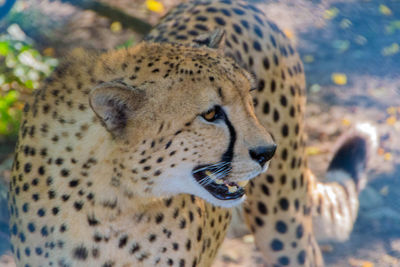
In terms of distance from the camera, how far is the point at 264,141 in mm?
1483

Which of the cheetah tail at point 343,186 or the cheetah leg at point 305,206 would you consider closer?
the cheetah leg at point 305,206

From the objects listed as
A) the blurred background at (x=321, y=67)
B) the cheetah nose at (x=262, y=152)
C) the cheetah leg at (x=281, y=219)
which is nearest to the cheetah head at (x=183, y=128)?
the cheetah nose at (x=262, y=152)

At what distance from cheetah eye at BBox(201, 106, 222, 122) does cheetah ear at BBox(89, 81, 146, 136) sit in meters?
0.18

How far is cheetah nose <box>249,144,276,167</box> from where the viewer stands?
1479 mm

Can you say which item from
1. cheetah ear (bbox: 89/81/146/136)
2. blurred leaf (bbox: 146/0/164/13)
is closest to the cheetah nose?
cheetah ear (bbox: 89/81/146/136)

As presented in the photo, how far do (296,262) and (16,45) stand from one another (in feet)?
6.82

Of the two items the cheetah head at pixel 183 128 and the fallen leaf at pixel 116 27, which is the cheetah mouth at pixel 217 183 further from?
the fallen leaf at pixel 116 27

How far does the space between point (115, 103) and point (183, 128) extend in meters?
0.21

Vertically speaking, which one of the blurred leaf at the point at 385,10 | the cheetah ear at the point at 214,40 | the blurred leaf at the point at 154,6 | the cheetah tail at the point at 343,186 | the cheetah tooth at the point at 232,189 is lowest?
the cheetah tail at the point at 343,186

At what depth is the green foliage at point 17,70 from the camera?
3139 mm

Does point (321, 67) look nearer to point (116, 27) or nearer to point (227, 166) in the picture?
point (116, 27)

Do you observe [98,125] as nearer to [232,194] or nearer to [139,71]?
[139,71]

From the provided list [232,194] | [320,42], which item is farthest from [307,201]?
[320,42]

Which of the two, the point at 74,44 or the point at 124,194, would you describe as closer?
the point at 124,194
